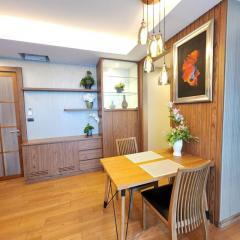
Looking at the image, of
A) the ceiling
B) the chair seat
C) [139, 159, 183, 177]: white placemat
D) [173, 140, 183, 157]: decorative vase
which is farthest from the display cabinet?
the chair seat

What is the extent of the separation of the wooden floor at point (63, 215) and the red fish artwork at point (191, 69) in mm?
1749

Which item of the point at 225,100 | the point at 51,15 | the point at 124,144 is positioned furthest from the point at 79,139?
the point at 225,100

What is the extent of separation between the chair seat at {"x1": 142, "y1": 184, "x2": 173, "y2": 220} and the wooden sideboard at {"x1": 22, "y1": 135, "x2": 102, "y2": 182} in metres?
1.79

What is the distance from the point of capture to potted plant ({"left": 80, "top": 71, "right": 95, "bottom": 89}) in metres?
3.26

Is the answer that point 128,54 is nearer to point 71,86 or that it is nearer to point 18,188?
point 71,86

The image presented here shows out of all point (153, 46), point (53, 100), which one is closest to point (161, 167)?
point (153, 46)

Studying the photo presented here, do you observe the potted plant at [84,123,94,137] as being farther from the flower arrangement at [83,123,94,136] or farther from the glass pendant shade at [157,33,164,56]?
the glass pendant shade at [157,33,164,56]

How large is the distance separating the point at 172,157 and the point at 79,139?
6.15 feet

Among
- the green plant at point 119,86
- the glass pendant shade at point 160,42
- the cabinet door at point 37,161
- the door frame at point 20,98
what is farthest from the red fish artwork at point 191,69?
the door frame at point 20,98

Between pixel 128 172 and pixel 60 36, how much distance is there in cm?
236

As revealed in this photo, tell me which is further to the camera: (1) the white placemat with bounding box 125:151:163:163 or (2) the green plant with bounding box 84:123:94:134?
(2) the green plant with bounding box 84:123:94:134

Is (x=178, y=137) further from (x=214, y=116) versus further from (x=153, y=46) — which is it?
(x=153, y=46)

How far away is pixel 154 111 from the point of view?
3.62 m

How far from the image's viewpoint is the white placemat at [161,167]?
146cm
